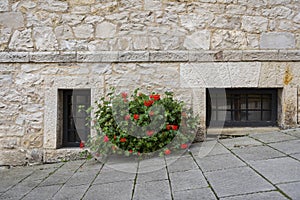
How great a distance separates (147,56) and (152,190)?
1.73 m

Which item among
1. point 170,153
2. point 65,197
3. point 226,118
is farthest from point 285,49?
point 65,197

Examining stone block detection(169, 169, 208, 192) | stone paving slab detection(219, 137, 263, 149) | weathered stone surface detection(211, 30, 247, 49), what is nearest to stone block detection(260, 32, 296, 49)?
weathered stone surface detection(211, 30, 247, 49)

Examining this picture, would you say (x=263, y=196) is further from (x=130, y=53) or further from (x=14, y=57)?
(x=14, y=57)

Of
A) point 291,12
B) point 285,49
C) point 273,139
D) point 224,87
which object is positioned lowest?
point 273,139

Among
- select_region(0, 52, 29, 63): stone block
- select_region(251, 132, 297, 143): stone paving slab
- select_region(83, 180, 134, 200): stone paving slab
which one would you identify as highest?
select_region(0, 52, 29, 63): stone block

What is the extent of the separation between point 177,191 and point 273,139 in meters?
1.59

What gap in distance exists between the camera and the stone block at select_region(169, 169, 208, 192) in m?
1.80

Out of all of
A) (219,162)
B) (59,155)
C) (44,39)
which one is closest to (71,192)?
(59,155)

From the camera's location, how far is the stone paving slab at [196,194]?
1600 mm

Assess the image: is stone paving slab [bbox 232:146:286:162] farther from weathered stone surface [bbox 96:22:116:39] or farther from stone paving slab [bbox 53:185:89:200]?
weathered stone surface [bbox 96:22:116:39]

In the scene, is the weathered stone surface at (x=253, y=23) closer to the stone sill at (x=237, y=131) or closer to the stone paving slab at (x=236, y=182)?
the stone sill at (x=237, y=131)

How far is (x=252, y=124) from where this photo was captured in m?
3.24

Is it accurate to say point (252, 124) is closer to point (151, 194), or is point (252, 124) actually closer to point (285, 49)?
point (285, 49)

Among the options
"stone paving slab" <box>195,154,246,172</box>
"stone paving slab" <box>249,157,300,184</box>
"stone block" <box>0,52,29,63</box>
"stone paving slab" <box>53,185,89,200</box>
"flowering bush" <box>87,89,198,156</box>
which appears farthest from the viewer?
"stone block" <box>0,52,29,63</box>
